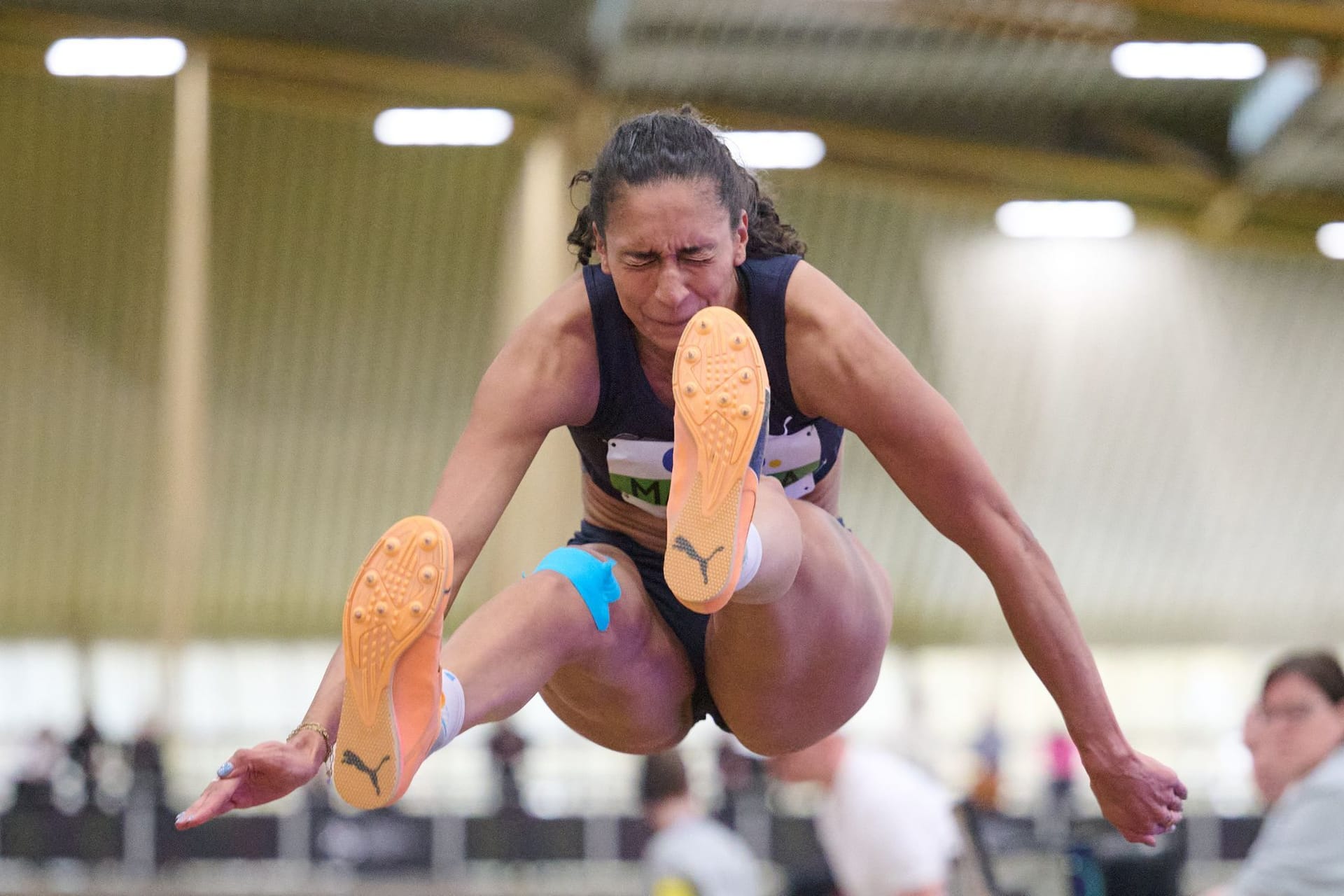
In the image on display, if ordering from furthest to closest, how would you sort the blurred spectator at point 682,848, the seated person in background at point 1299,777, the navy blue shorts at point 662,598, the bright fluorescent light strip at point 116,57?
the bright fluorescent light strip at point 116,57, the blurred spectator at point 682,848, the navy blue shorts at point 662,598, the seated person in background at point 1299,777

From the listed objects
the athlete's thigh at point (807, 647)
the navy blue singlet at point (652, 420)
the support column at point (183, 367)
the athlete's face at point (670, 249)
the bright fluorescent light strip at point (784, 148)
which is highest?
the bright fluorescent light strip at point (784, 148)

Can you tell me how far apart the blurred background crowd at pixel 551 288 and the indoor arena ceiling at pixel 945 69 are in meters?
0.05

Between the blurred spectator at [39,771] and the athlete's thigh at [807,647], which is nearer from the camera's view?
the athlete's thigh at [807,647]

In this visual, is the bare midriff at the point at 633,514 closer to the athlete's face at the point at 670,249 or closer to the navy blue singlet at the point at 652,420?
the navy blue singlet at the point at 652,420

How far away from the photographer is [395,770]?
2260 mm

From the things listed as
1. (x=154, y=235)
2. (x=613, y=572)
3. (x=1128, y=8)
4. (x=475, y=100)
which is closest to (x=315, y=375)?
(x=154, y=235)

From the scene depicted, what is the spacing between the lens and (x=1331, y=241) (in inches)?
653

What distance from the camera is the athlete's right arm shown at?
8.04 feet

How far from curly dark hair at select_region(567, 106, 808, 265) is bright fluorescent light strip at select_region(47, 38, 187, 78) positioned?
12432mm

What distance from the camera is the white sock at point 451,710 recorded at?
7.89 ft

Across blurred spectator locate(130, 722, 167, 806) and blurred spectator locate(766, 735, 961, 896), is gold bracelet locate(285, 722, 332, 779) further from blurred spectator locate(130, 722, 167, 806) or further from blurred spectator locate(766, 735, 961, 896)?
blurred spectator locate(130, 722, 167, 806)

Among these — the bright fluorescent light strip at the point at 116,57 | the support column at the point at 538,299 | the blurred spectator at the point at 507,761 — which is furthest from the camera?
the bright fluorescent light strip at the point at 116,57

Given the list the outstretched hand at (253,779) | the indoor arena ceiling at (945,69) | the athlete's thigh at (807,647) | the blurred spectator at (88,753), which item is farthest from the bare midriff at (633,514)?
the blurred spectator at (88,753)

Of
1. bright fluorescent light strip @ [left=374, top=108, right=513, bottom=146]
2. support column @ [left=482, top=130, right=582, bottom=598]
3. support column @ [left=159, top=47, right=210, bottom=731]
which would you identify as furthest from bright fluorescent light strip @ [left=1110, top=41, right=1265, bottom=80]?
support column @ [left=159, top=47, right=210, bottom=731]
